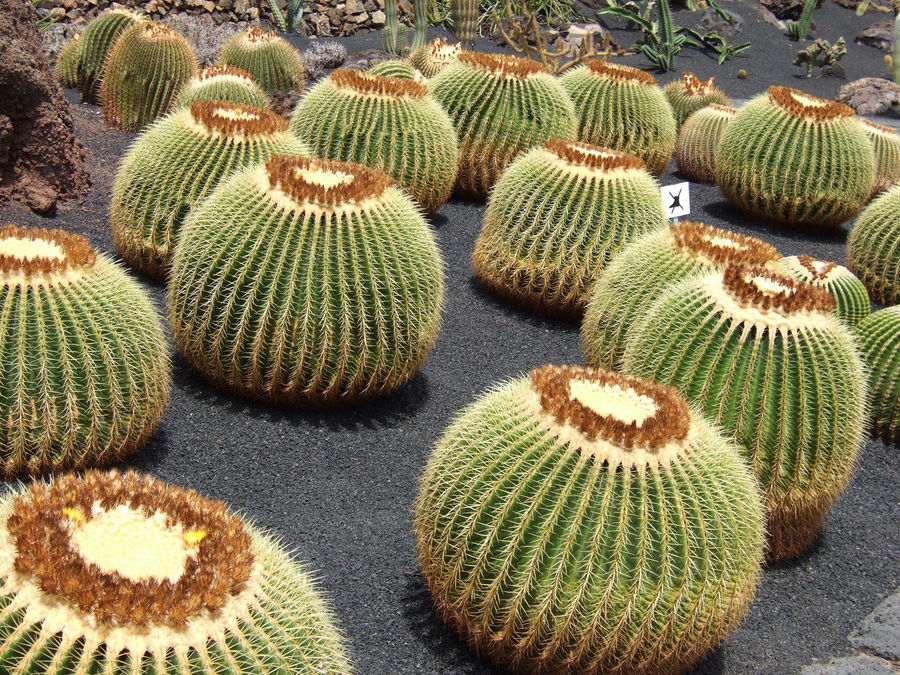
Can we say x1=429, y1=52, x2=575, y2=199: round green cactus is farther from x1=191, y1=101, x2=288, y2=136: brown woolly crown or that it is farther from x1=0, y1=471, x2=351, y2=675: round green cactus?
x1=0, y1=471, x2=351, y2=675: round green cactus

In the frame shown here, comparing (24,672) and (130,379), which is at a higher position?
(24,672)

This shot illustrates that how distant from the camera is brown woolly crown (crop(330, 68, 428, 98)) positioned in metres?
6.62

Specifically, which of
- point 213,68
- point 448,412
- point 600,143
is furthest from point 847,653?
point 213,68

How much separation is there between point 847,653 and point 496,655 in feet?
5.04

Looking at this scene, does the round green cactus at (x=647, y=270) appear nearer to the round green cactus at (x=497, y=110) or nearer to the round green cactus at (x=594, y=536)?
the round green cactus at (x=594, y=536)

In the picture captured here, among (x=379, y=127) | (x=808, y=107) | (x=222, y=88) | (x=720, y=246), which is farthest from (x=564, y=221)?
(x=808, y=107)

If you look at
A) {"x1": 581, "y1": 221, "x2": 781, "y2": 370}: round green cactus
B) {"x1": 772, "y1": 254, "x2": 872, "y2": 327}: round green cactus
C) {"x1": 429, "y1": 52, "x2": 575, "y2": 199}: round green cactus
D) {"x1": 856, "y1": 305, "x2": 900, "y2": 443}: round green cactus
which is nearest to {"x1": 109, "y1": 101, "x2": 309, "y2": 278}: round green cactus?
{"x1": 581, "y1": 221, "x2": 781, "y2": 370}: round green cactus

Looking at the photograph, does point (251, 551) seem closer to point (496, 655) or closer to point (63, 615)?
point (63, 615)

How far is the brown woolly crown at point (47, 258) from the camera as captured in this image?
11.7 ft

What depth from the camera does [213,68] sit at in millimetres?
7730

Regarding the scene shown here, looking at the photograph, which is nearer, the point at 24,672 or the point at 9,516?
the point at 24,672

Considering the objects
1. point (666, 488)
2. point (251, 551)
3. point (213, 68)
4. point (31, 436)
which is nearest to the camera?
point (251, 551)

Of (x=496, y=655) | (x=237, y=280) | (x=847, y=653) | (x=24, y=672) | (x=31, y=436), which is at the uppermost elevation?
(x=24, y=672)

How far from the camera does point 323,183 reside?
15.2 feet
